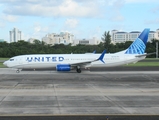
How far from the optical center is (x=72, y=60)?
127ft

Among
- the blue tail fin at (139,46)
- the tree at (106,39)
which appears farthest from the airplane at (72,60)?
the tree at (106,39)

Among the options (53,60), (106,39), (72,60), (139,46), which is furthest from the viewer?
(106,39)

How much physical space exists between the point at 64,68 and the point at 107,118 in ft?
85.3

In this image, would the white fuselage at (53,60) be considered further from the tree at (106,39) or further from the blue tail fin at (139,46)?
the tree at (106,39)

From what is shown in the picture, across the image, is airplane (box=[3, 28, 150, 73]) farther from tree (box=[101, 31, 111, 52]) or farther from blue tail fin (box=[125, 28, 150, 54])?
tree (box=[101, 31, 111, 52])

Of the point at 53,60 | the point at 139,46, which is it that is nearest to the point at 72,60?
the point at 53,60

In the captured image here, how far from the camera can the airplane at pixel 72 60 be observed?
37.7 metres

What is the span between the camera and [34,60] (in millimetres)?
37719

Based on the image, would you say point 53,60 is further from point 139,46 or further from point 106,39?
point 106,39

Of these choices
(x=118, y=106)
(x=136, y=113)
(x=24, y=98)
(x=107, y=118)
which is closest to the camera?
(x=107, y=118)

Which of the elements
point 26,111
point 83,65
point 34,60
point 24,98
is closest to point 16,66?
point 34,60

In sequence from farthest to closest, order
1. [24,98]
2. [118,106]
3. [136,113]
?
1. [24,98]
2. [118,106]
3. [136,113]

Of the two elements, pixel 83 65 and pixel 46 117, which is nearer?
pixel 46 117

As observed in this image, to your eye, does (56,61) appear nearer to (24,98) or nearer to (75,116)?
(24,98)
